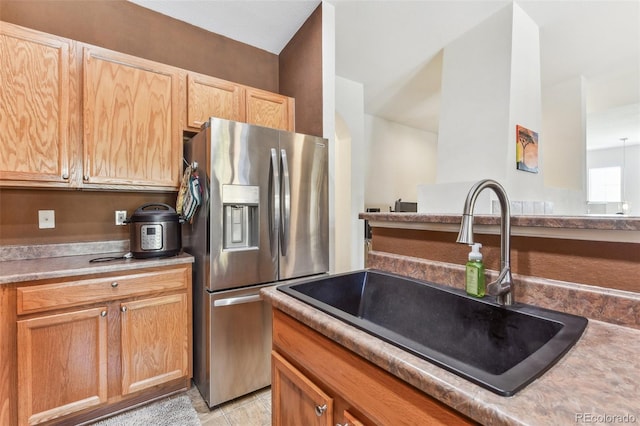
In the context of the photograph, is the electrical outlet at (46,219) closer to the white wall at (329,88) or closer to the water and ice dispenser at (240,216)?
the water and ice dispenser at (240,216)

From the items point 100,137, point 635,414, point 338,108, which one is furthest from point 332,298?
point 338,108

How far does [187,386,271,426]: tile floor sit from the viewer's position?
167cm

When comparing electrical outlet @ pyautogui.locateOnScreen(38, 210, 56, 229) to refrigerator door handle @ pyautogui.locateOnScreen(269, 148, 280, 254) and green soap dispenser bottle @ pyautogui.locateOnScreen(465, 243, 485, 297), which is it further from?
green soap dispenser bottle @ pyautogui.locateOnScreen(465, 243, 485, 297)

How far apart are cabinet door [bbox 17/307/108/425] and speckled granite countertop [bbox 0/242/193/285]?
0.22 metres

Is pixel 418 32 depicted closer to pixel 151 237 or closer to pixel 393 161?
pixel 393 161

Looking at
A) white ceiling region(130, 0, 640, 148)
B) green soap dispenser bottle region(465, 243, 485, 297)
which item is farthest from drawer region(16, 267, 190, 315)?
white ceiling region(130, 0, 640, 148)

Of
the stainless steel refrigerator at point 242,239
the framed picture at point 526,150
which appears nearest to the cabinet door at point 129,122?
the stainless steel refrigerator at point 242,239

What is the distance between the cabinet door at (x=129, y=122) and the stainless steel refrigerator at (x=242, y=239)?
0.22m

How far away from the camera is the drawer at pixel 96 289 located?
→ 1.43 metres

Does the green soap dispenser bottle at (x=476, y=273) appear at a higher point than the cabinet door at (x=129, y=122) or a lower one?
lower

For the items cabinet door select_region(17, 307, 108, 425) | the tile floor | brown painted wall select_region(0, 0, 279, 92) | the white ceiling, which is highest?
the white ceiling

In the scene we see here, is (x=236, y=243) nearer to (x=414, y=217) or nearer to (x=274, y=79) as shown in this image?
(x=414, y=217)

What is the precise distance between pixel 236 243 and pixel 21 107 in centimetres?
142

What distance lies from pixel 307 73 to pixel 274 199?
1.26 meters
